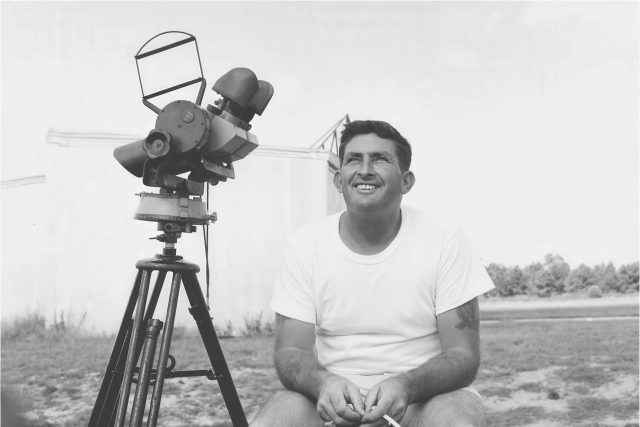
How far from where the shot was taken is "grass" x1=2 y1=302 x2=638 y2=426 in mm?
4711

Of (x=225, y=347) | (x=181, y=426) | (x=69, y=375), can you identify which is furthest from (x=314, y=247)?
(x=225, y=347)

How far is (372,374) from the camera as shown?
91.3 inches

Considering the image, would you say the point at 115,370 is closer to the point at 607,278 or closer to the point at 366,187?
the point at 366,187

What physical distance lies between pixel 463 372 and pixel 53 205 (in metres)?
7.71

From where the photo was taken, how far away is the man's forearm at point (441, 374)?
211 cm

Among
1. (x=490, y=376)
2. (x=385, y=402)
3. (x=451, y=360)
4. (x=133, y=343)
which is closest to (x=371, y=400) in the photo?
(x=385, y=402)

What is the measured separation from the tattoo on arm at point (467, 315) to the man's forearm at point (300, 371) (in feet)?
1.70

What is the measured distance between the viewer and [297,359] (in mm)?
2271

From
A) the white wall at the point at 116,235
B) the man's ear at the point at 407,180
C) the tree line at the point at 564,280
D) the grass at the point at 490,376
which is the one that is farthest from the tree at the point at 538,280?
the man's ear at the point at 407,180

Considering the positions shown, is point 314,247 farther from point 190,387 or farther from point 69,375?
point 69,375

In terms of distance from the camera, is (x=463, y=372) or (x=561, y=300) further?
(x=561, y=300)

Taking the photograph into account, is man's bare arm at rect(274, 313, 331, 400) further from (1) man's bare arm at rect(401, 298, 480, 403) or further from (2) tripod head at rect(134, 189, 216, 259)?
(2) tripod head at rect(134, 189, 216, 259)

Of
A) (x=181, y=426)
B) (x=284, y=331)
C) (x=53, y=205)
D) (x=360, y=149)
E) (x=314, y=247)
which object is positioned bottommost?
(x=181, y=426)

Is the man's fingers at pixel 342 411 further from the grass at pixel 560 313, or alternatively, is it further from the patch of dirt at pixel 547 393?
the grass at pixel 560 313
